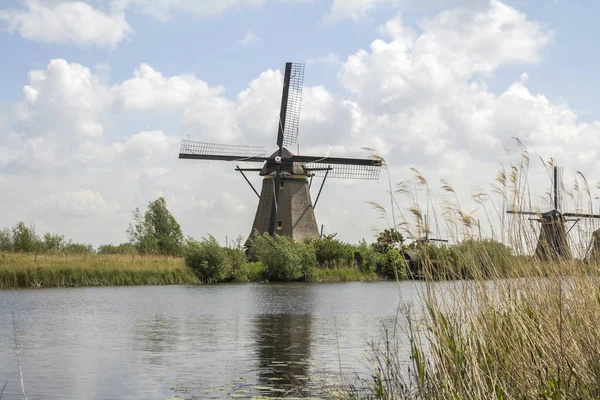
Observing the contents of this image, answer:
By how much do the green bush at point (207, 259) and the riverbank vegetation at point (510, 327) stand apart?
84.5 feet

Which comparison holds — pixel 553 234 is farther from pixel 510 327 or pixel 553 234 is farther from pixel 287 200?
pixel 287 200

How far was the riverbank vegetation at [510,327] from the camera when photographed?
4.54 metres

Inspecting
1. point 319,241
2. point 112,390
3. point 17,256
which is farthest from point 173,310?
point 319,241

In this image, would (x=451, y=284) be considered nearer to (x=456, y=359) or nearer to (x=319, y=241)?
(x=456, y=359)

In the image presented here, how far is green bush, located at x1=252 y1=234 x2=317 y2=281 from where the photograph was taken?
33.3 meters

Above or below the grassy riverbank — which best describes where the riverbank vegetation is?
below

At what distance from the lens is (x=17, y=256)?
27.7 m

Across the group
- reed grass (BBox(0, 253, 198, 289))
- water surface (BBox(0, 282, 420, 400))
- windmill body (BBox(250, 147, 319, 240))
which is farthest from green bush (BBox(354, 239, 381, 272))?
water surface (BBox(0, 282, 420, 400))

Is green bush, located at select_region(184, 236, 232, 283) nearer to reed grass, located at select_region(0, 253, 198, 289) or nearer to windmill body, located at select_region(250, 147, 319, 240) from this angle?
reed grass, located at select_region(0, 253, 198, 289)

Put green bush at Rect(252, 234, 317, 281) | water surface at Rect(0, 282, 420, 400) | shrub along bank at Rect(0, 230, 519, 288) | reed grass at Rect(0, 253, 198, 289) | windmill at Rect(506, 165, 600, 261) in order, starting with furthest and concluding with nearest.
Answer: green bush at Rect(252, 234, 317, 281), shrub along bank at Rect(0, 230, 519, 288), reed grass at Rect(0, 253, 198, 289), water surface at Rect(0, 282, 420, 400), windmill at Rect(506, 165, 600, 261)

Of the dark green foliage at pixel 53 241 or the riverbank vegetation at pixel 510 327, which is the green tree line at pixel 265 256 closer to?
the dark green foliage at pixel 53 241

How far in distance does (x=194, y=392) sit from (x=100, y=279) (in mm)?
21148

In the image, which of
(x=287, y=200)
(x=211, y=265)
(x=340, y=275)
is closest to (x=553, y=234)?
(x=211, y=265)

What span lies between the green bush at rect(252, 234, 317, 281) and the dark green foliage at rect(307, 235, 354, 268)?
77.3 inches
